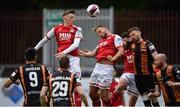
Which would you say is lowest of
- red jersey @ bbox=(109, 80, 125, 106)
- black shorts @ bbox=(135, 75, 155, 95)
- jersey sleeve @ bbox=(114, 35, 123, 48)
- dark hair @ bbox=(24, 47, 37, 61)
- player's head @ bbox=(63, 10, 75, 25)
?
red jersey @ bbox=(109, 80, 125, 106)

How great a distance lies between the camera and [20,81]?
12.9 meters

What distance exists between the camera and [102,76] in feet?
50.7

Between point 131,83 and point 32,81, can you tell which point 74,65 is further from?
point 32,81

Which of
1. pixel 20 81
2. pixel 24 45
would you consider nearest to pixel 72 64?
pixel 20 81

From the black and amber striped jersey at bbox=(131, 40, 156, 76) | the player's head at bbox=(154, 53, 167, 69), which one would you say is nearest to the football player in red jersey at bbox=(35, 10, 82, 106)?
the black and amber striped jersey at bbox=(131, 40, 156, 76)

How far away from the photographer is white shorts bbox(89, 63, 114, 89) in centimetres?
1543

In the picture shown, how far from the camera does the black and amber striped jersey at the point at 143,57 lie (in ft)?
50.6

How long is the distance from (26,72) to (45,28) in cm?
1318

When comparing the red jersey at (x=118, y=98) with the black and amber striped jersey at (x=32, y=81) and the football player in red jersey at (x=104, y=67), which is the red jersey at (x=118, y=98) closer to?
the football player in red jersey at (x=104, y=67)

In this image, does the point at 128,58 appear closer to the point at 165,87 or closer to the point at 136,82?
the point at 136,82

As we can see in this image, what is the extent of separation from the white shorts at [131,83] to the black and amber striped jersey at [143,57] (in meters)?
0.58

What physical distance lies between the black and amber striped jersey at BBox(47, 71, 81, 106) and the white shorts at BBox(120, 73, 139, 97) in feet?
13.5

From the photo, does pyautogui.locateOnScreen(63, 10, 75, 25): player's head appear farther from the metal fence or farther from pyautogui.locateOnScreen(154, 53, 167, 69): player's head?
the metal fence

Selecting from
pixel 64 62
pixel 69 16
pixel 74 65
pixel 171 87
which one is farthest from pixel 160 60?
pixel 64 62
